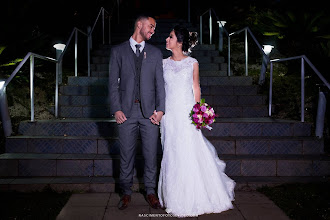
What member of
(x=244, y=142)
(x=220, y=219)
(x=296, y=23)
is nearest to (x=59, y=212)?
(x=220, y=219)

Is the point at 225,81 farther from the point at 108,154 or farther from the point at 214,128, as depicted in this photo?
the point at 108,154

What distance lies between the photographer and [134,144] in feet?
11.5

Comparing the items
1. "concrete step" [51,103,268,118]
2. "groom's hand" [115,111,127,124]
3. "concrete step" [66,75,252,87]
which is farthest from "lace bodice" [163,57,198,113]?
"concrete step" [66,75,252,87]

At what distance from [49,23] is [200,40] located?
4069 millimetres

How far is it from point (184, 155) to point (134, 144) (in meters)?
0.56

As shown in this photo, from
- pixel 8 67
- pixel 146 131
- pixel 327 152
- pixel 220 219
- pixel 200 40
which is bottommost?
pixel 220 219

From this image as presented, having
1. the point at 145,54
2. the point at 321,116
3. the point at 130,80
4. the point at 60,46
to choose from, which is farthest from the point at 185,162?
the point at 60,46

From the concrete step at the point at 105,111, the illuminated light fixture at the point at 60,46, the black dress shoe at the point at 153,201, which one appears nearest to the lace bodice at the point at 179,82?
the black dress shoe at the point at 153,201

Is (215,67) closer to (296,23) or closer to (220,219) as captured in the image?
(296,23)

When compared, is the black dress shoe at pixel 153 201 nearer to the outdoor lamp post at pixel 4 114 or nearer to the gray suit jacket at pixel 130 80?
the gray suit jacket at pixel 130 80

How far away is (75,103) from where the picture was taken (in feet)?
19.9

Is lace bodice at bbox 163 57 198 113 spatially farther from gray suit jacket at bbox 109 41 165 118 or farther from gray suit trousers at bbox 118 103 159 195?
gray suit trousers at bbox 118 103 159 195

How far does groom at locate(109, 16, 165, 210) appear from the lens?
3340 millimetres

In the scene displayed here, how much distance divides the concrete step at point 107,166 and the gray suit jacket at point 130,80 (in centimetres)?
120
